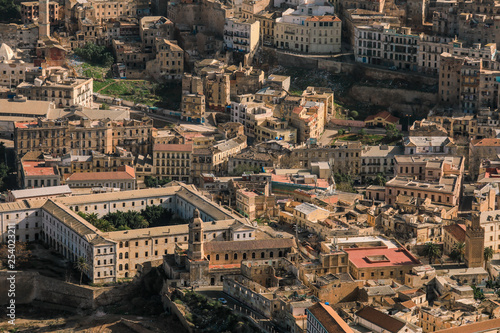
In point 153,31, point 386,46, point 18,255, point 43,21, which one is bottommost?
point 18,255

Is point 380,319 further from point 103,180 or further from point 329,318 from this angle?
point 103,180

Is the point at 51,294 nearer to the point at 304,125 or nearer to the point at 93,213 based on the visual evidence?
the point at 93,213

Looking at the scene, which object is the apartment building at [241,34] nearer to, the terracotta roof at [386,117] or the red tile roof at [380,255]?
the terracotta roof at [386,117]

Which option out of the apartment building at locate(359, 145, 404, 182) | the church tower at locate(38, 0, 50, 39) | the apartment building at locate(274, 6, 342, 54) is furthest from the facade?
the church tower at locate(38, 0, 50, 39)

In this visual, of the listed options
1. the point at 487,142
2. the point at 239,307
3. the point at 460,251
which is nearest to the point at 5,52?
the point at 487,142

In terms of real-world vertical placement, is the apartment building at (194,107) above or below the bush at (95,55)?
below

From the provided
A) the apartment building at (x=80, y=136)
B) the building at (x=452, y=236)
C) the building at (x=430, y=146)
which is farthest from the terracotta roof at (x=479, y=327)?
the apartment building at (x=80, y=136)
